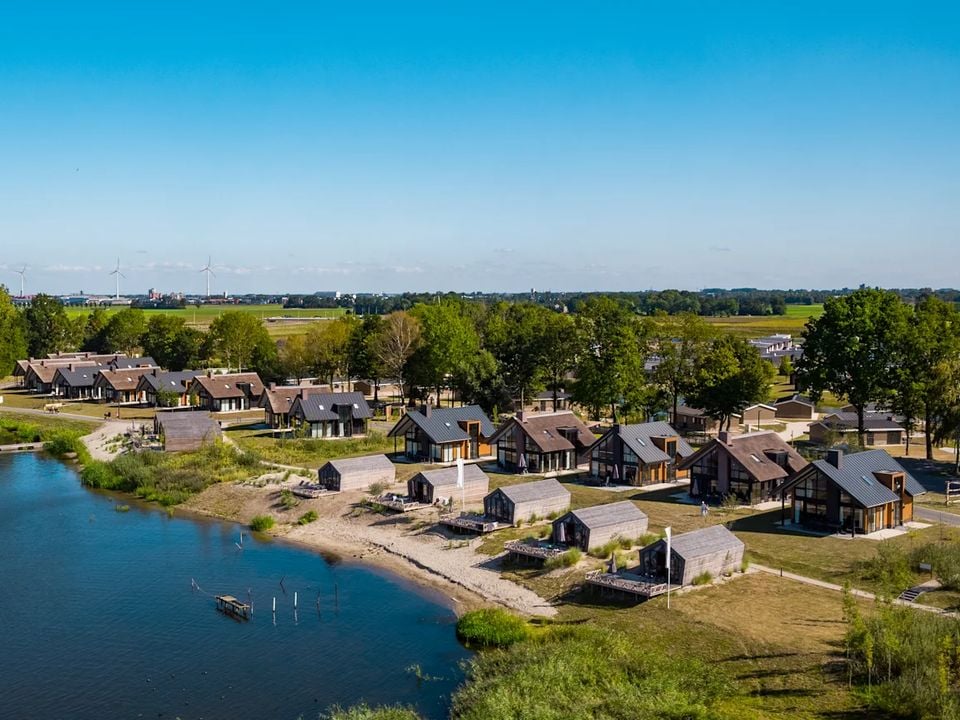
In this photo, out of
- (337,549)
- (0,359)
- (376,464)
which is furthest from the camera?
(0,359)

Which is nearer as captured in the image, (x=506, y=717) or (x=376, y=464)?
(x=506, y=717)

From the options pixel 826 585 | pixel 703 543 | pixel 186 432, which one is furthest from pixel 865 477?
pixel 186 432

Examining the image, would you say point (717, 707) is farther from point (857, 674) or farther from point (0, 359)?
point (0, 359)

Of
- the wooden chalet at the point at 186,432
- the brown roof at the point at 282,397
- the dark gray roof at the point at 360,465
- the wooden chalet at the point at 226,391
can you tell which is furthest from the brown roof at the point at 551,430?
the wooden chalet at the point at 226,391

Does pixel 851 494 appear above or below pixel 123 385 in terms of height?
below

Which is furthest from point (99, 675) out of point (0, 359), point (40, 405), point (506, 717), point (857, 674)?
point (0, 359)

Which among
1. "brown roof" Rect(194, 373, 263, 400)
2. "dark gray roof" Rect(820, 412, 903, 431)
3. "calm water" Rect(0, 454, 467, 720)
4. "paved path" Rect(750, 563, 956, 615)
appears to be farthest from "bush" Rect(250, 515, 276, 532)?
"dark gray roof" Rect(820, 412, 903, 431)

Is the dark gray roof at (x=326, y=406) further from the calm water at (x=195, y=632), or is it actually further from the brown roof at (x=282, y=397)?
the calm water at (x=195, y=632)

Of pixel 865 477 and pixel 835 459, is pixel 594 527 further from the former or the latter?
pixel 865 477
